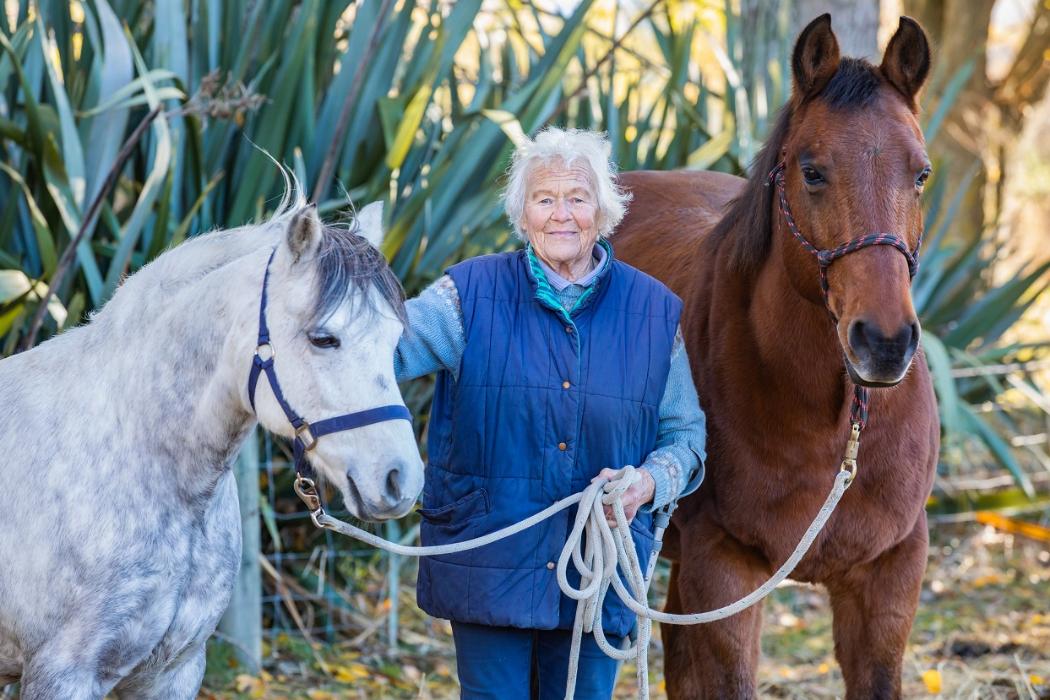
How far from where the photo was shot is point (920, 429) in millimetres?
2814

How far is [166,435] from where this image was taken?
2.16 metres

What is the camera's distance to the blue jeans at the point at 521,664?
2330 mm

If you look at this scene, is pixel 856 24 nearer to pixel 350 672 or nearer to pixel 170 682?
pixel 350 672

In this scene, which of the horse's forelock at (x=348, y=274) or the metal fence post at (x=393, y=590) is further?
the metal fence post at (x=393, y=590)

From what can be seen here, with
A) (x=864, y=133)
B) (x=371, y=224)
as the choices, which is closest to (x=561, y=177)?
(x=371, y=224)

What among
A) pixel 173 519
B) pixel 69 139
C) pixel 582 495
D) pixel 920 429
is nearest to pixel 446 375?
pixel 582 495

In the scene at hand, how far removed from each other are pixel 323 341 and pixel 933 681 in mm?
2935

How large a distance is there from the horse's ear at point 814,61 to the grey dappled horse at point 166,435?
106cm

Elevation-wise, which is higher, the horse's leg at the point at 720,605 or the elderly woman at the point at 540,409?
the elderly woman at the point at 540,409

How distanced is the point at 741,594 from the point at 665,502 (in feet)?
1.76

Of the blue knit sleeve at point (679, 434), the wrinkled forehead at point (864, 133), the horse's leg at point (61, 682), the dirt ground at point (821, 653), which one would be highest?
the wrinkled forehead at point (864, 133)

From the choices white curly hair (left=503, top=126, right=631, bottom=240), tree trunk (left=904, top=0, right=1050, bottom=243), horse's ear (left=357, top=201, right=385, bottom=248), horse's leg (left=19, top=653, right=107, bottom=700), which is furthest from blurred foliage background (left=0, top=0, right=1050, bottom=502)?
tree trunk (left=904, top=0, right=1050, bottom=243)

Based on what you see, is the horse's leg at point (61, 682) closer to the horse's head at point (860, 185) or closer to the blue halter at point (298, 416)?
the blue halter at point (298, 416)

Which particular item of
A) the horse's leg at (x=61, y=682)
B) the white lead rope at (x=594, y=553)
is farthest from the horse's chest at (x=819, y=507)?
the horse's leg at (x=61, y=682)
